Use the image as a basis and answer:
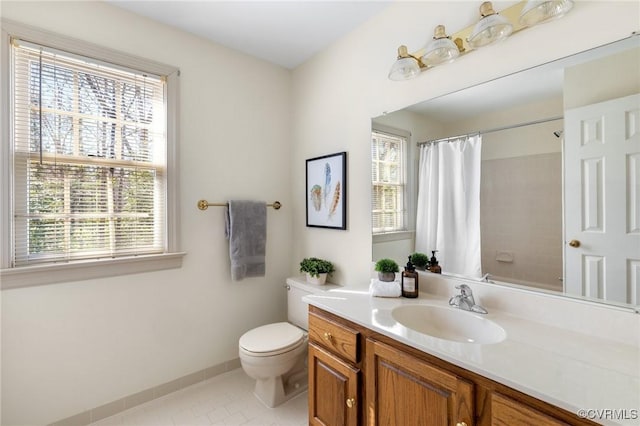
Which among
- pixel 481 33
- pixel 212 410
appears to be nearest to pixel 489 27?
pixel 481 33

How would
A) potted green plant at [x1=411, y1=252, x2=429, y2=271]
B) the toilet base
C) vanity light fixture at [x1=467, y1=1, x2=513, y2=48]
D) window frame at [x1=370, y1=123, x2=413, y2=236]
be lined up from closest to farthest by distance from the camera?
vanity light fixture at [x1=467, y1=1, x2=513, y2=48] < potted green plant at [x1=411, y1=252, x2=429, y2=271] < window frame at [x1=370, y1=123, x2=413, y2=236] < the toilet base

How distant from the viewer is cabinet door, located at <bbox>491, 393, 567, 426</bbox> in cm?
73

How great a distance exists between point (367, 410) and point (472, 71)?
163 centimetres

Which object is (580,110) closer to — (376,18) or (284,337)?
(376,18)

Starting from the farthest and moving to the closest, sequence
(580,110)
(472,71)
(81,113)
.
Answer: (81,113) → (472,71) → (580,110)

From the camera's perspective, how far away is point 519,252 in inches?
49.2

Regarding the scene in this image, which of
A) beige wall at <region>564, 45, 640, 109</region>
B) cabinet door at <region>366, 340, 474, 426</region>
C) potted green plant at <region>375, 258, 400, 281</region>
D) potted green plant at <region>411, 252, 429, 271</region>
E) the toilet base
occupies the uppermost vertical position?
beige wall at <region>564, 45, 640, 109</region>

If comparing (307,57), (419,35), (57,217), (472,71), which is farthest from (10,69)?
(472,71)

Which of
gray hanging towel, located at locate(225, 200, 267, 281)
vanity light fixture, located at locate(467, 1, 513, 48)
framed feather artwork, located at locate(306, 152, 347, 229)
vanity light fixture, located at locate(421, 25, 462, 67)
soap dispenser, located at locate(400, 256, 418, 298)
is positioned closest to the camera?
vanity light fixture, located at locate(467, 1, 513, 48)

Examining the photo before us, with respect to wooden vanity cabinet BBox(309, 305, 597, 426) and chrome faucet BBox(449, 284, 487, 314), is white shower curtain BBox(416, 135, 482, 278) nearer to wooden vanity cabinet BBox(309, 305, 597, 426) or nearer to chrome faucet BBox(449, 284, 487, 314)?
chrome faucet BBox(449, 284, 487, 314)

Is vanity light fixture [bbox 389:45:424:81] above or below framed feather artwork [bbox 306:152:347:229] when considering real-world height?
above

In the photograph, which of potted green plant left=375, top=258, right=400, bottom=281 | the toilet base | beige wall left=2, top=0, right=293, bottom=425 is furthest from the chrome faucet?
beige wall left=2, top=0, right=293, bottom=425

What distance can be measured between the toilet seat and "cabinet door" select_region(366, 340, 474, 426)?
73cm

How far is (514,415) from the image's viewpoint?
2.54 feet
